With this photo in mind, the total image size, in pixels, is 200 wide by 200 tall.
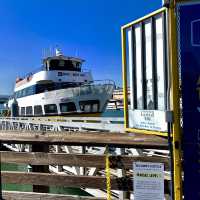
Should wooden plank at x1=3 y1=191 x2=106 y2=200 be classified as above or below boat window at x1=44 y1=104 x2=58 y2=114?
below

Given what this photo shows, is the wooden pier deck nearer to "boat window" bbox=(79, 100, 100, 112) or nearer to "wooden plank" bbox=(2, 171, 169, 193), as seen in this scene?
"wooden plank" bbox=(2, 171, 169, 193)

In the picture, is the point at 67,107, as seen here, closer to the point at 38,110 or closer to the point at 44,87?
the point at 44,87

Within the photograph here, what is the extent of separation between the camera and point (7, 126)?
34625 millimetres

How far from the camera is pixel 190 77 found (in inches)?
138

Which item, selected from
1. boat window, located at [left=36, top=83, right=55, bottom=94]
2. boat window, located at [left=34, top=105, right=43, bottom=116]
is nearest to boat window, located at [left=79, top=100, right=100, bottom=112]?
boat window, located at [left=36, top=83, right=55, bottom=94]

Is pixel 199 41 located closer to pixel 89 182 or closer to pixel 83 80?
pixel 89 182

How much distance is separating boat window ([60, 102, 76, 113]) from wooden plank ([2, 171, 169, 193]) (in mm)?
26974

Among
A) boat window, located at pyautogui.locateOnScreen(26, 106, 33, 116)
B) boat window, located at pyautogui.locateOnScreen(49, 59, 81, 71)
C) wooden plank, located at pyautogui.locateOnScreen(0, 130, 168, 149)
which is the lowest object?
wooden plank, located at pyautogui.locateOnScreen(0, 130, 168, 149)

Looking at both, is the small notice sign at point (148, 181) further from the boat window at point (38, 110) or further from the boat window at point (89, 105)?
the boat window at point (38, 110)

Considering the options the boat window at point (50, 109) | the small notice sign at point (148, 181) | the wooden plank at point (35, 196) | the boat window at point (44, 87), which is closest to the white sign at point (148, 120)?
the small notice sign at point (148, 181)

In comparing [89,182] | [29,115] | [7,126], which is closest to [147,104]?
[89,182]

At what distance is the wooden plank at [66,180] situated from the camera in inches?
181

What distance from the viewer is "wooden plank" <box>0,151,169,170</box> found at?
4480 mm

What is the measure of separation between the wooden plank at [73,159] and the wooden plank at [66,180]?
0.14m
